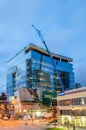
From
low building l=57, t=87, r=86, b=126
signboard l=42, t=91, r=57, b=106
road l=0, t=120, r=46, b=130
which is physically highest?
signboard l=42, t=91, r=57, b=106

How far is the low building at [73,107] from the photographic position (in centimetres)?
7981

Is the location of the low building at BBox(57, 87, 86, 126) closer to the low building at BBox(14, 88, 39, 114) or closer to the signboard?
the low building at BBox(14, 88, 39, 114)

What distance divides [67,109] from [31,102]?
86.8m

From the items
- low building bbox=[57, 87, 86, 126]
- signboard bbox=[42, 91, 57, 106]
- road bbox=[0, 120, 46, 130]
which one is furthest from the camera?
signboard bbox=[42, 91, 57, 106]

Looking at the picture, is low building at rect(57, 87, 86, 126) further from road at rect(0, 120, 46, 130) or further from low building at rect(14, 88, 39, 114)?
low building at rect(14, 88, 39, 114)

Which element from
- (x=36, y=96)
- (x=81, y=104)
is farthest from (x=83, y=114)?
(x=36, y=96)

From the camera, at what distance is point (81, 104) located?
3152 inches

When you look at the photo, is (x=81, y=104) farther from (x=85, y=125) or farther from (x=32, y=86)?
(x=32, y=86)

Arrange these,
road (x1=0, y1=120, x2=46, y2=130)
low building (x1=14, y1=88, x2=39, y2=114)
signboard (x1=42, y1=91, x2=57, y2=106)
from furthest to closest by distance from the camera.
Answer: signboard (x1=42, y1=91, x2=57, y2=106)
low building (x1=14, y1=88, x2=39, y2=114)
road (x1=0, y1=120, x2=46, y2=130)

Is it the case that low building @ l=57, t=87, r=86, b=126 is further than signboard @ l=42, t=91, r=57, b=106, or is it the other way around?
signboard @ l=42, t=91, r=57, b=106

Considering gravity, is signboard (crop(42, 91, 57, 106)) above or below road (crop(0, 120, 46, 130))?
above

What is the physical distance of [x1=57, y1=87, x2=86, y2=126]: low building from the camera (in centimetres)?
7981

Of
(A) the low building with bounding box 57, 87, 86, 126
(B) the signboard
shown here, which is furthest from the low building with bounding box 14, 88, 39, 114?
(A) the low building with bounding box 57, 87, 86, 126

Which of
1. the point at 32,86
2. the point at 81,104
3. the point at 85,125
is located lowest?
the point at 85,125
